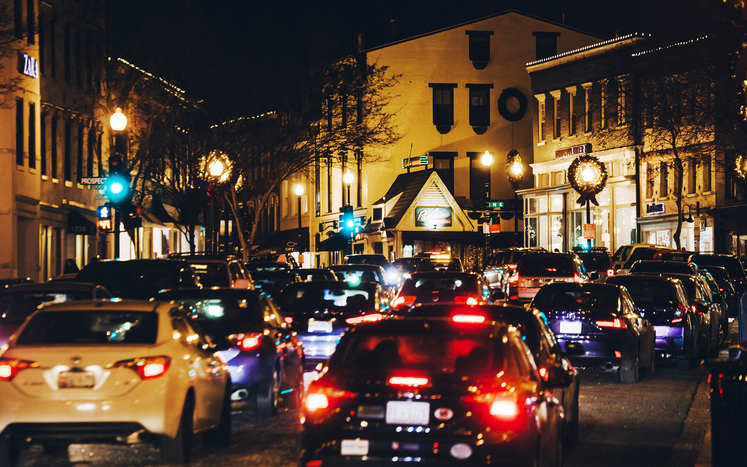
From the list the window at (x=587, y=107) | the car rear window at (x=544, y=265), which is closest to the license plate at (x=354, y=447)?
the car rear window at (x=544, y=265)

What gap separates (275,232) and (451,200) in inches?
1108

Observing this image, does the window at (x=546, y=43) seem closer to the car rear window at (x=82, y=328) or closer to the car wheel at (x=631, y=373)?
the car wheel at (x=631, y=373)

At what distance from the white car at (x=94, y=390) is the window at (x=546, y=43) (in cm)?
6649

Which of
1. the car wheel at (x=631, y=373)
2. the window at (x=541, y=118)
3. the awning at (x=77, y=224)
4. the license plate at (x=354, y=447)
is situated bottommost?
the car wheel at (x=631, y=373)

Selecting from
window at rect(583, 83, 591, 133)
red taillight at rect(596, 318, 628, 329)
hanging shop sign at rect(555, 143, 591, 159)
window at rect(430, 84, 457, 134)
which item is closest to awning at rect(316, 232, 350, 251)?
hanging shop sign at rect(555, 143, 591, 159)

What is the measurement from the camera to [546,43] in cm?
7419

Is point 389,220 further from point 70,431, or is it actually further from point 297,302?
point 70,431

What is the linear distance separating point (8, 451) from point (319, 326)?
7727mm

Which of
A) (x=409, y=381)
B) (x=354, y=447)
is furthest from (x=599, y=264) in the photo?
(x=354, y=447)

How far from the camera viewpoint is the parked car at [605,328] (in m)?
17.0

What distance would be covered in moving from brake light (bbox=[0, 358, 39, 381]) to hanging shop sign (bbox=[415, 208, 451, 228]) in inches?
2268

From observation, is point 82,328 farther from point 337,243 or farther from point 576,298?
point 337,243

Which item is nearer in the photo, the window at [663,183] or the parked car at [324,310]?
the parked car at [324,310]

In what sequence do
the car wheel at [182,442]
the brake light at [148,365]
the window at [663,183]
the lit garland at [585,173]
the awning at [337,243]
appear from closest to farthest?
the brake light at [148,365], the car wheel at [182,442], the lit garland at [585,173], the window at [663,183], the awning at [337,243]
